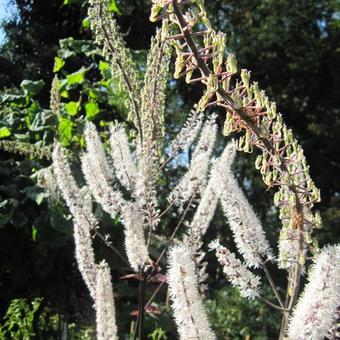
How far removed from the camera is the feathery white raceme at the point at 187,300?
1.40m

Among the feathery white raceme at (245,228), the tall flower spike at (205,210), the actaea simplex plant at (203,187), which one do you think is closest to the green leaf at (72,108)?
the actaea simplex plant at (203,187)

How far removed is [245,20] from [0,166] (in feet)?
40.0

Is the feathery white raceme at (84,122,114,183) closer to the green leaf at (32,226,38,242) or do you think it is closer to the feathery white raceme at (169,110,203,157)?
the feathery white raceme at (169,110,203,157)

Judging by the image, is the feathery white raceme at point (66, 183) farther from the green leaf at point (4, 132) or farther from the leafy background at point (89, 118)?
the green leaf at point (4, 132)

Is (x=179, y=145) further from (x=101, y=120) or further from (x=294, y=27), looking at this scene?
(x=294, y=27)

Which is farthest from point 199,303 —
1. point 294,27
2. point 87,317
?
point 294,27

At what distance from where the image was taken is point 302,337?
49.8 inches

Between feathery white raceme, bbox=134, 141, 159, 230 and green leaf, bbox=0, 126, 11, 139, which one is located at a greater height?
green leaf, bbox=0, 126, 11, 139

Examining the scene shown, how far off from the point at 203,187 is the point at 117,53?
0.67m

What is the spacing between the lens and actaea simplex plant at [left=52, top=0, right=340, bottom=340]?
1.25 m

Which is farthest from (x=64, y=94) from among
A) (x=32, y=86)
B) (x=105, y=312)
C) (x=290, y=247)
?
(x=290, y=247)

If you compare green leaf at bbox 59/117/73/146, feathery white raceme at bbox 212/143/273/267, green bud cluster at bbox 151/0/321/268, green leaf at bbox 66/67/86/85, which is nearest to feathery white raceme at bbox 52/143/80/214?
feathery white raceme at bbox 212/143/273/267

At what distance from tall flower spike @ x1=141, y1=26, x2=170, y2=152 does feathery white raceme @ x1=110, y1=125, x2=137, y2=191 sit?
0.85ft

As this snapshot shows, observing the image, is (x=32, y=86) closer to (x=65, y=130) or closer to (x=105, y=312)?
(x=65, y=130)
